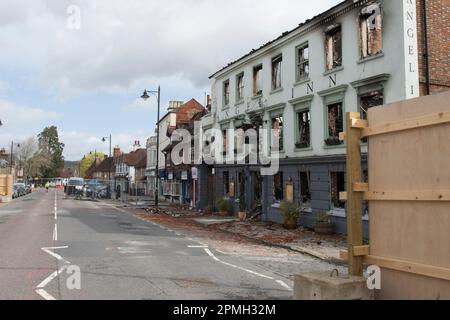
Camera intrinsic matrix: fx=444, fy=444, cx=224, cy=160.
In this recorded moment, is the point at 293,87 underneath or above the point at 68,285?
above

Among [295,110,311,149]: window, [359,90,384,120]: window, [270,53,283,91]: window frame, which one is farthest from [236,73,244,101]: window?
[359,90,384,120]: window

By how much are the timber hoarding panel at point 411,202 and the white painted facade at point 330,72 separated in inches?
441

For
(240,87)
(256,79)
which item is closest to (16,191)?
(240,87)

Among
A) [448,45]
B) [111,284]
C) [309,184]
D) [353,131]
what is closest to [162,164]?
[309,184]

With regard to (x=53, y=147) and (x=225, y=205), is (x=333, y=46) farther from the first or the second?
(x=53, y=147)

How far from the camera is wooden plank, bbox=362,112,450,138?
383 cm

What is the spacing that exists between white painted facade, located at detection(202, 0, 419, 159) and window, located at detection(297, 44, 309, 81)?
246 millimetres

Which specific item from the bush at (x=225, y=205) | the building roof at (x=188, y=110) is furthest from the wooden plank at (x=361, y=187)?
the building roof at (x=188, y=110)

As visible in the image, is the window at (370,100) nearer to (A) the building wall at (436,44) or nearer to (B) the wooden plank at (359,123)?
(A) the building wall at (436,44)

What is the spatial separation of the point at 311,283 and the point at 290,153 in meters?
17.1

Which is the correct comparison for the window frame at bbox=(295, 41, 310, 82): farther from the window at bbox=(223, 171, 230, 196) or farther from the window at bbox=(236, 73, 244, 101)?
the window at bbox=(223, 171, 230, 196)

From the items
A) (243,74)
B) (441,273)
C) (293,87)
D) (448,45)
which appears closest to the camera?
(441,273)
